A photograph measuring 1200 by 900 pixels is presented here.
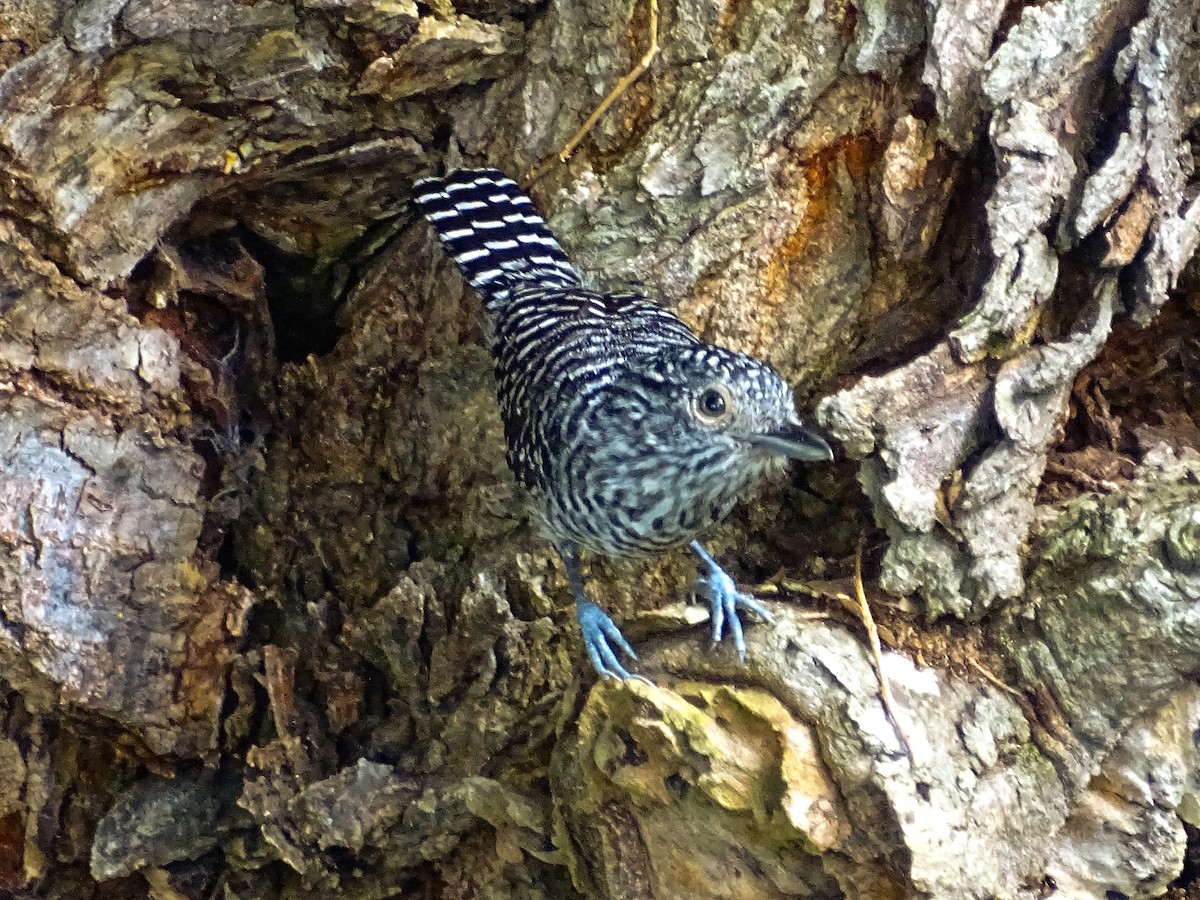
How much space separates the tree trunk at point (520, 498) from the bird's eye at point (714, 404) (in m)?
0.26

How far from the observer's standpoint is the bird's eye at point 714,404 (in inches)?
87.1

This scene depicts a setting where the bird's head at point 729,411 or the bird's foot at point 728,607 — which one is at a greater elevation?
the bird's head at point 729,411

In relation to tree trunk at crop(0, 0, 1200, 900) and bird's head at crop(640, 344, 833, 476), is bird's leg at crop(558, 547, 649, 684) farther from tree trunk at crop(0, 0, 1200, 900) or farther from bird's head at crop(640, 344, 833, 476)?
bird's head at crop(640, 344, 833, 476)

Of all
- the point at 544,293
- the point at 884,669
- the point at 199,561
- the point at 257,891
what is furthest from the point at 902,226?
the point at 257,891

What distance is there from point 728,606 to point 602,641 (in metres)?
0.37

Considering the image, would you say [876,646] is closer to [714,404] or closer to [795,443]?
[795,443]

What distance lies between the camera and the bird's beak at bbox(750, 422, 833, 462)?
6.89 ft

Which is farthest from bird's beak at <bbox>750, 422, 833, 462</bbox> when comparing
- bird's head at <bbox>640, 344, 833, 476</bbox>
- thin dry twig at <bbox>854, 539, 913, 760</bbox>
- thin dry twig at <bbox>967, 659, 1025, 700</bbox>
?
thin dry twig at <bbox>967, 659, 1025, 700</bbox>

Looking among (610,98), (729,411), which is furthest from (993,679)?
(610,98)

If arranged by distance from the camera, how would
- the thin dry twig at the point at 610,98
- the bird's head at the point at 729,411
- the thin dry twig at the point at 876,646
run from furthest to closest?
the thin dry twig at the point at 610,98 → the bird's head at the point at 729,411 → the thin dry twig at the point at 876,646

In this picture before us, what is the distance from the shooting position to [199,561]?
2.81m

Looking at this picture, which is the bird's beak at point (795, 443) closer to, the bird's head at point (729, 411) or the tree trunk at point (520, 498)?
the bird's head at point (729, 411)

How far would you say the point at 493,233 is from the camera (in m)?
2.61

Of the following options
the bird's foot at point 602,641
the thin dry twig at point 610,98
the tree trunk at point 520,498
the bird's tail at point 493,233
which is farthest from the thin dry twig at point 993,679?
the thin dry twig at point 610,98
